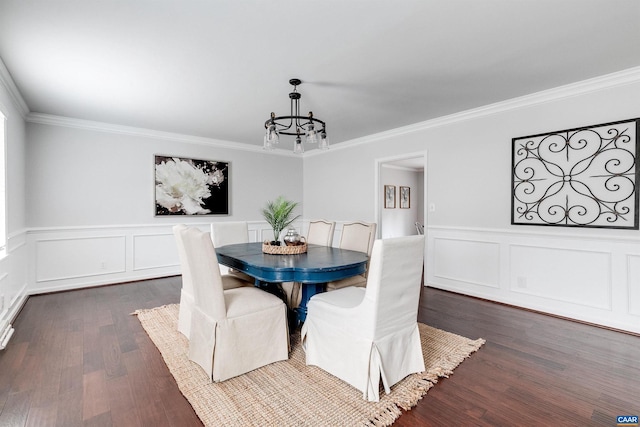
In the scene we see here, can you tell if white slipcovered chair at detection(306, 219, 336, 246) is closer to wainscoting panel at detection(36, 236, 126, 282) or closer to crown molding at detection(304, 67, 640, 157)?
crown molding at detection(304, 67, 640, 157)

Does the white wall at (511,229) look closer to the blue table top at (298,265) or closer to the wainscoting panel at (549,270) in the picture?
the wainscoting panel at (549,270)

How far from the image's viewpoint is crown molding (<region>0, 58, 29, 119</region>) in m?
2.64

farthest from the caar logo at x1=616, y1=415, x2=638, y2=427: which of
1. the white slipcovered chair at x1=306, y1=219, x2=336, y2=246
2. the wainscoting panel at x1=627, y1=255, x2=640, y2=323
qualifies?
the white slipcovered chair at x1=306, y1=219, x2=336, y2=246

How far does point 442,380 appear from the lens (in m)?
2.02

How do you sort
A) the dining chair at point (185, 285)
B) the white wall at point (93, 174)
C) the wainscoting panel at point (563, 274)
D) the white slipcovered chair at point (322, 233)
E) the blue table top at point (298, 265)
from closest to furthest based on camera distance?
the blue table top at point (298, 265) < the dining chair at point (185, 285) < the wainscoting panel at point (563, 274) < the white slipcovered chair at point (322, 233) < the white wall at point (93, 174)

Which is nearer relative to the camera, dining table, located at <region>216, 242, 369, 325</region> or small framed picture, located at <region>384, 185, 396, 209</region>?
dining table, located at <region>216, 242, 369, 325</region>

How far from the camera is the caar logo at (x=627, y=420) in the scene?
5.30 ft

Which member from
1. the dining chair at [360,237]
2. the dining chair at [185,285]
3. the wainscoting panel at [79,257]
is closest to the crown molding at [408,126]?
the wainscoting panel at [79,257]

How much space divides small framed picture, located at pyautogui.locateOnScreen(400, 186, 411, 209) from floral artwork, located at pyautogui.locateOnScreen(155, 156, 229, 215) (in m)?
4.31

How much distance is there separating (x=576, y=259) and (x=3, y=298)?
17.6 feet

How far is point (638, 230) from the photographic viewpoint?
273 cm

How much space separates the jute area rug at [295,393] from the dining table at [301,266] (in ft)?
1.96

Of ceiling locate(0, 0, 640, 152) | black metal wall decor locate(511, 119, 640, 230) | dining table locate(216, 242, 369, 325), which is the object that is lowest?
dining table locate(216, 242, 369, 325)

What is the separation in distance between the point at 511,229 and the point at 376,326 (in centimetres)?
254
